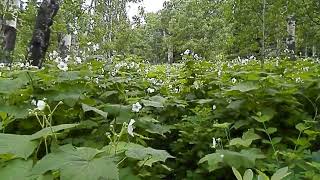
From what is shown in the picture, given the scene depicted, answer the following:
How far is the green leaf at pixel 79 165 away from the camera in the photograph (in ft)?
4.82

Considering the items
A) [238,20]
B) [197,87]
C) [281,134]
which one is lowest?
[281,134]

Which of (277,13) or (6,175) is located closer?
(6,175)

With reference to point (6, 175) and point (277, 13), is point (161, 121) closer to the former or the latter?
point (6, 175)

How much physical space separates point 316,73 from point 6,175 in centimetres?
302

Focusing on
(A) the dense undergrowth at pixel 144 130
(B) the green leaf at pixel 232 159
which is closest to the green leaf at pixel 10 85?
(A) the dense undergrowth at pixel 144 130

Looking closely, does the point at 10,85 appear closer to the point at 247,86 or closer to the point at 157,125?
the point at 157,125

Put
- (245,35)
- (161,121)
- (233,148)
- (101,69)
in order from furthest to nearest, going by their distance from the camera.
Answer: (245,35)
(101,69)
(161,121)
(233,148)

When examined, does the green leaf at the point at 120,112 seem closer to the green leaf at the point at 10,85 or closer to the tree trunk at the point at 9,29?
the green leaf at the point at 10,85

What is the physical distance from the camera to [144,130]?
8.74 feet

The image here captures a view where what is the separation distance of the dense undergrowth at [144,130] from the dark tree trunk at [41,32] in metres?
3.61

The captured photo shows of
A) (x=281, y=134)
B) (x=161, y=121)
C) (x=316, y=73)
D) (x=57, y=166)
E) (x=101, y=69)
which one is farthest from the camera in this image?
(x=101, y=69)

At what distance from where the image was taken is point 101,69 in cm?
401

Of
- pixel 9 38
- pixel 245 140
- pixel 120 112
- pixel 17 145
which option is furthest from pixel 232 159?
pixel 9 38

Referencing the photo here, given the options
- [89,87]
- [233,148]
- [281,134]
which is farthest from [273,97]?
[89,87]
